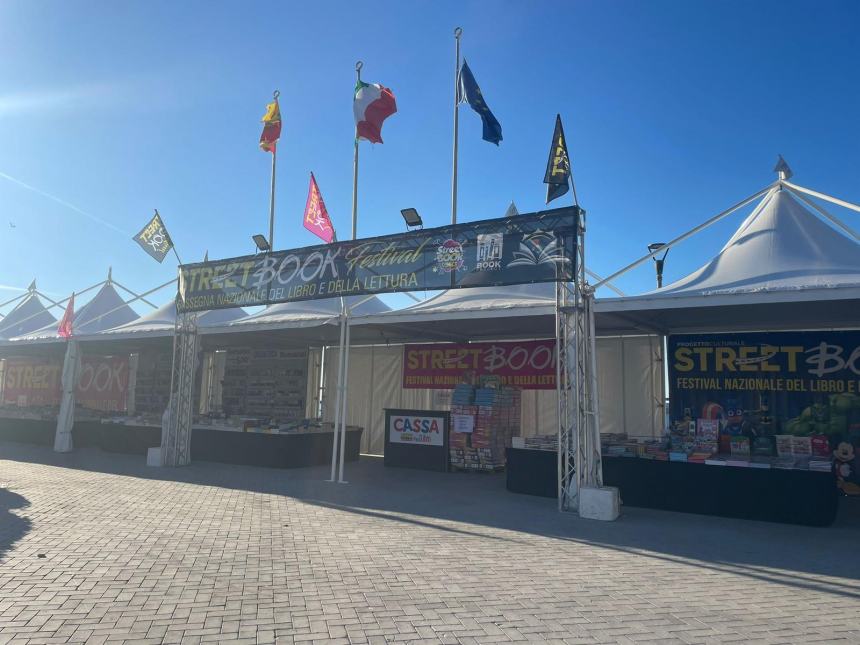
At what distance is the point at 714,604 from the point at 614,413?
28.3ft

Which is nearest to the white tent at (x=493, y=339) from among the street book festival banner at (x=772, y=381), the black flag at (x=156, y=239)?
the street book festival banner at (x=772, y=381)

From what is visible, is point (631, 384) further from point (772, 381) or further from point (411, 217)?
point (411, 217)

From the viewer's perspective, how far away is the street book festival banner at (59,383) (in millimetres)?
20750

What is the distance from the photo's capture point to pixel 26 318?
77.6 feet

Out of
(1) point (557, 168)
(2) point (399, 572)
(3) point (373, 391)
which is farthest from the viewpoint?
(3) point (373, 391)

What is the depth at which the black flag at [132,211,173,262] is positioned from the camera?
16.0 m

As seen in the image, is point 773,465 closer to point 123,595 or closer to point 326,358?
point 123,595

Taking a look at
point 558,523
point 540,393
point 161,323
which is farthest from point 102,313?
point 558,523

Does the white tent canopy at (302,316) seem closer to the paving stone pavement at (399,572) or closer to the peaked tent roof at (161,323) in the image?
the peaked tent roof at (161,323)

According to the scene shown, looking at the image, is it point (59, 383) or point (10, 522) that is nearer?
point (10, 522)

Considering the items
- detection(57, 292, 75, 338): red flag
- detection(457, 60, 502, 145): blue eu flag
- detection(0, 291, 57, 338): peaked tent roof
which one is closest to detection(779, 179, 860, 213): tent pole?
detection(457, 60, 502, 145): blue eu flag

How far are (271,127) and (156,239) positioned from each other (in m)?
4.52

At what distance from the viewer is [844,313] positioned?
994 centimetres

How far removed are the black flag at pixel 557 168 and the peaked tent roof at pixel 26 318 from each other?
21.7 metres
